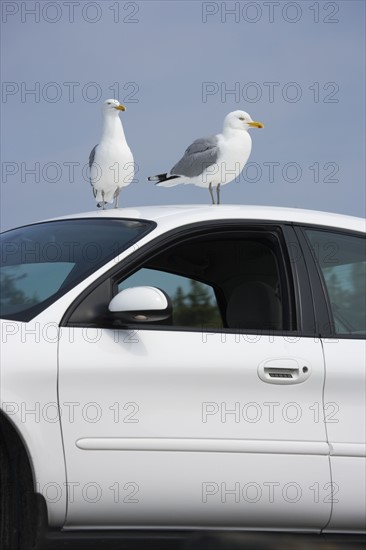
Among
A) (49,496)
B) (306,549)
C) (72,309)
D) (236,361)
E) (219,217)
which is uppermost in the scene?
(219,217)

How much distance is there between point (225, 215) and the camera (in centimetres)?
512

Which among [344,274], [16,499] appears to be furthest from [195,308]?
[16,499]

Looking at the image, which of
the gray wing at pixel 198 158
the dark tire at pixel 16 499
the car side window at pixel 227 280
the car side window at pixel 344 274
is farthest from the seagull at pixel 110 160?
the dark tire at pixel 16 499

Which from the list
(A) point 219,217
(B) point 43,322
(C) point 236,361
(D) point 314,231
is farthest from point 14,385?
(D) point 314,231

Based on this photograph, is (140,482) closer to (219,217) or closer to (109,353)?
(109,353)

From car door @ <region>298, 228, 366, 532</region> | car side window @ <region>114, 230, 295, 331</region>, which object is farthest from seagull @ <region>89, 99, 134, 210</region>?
car door @ <region>298, 228, 366, 532</region>

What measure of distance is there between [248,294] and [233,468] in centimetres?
111

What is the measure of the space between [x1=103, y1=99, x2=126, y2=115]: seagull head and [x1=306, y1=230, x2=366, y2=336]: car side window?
16.8 ft

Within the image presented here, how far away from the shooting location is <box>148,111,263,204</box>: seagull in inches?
360

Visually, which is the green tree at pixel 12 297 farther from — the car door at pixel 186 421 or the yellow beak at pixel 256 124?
the yellow beak at pixel 256 124

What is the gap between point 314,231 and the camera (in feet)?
17.4

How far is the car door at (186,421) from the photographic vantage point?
4.57 metres

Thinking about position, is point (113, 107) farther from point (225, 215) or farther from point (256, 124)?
point (225, 215)

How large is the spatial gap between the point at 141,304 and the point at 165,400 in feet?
1.52
